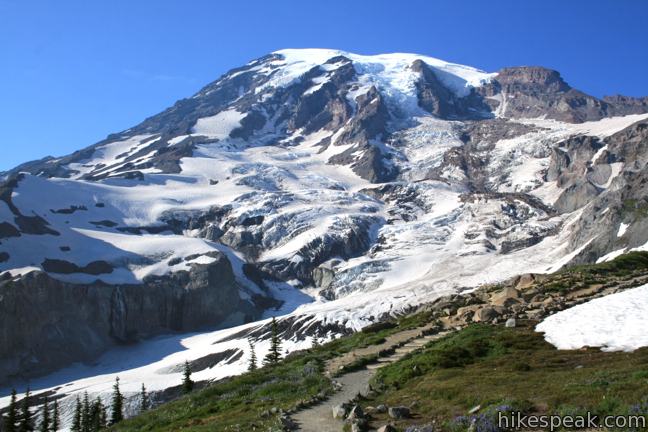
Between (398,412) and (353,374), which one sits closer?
(398,412)

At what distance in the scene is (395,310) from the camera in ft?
627

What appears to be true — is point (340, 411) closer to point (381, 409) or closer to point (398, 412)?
point (381, 409)

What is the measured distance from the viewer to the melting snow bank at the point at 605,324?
28.3 metres

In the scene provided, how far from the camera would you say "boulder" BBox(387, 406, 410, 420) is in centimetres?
2142

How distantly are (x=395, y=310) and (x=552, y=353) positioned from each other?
164534 millimetres

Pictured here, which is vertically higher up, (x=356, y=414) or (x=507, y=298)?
(x=507, y=298)

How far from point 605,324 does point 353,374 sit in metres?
12.4

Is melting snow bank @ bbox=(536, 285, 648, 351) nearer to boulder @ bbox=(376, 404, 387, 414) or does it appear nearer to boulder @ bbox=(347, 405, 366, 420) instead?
boulder @ bbox=(376, 404, 387, 414)

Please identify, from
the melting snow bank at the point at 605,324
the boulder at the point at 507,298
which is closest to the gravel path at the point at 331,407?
the melting snow bank at the point at 605,324

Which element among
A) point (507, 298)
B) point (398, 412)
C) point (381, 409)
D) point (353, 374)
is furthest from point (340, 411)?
point (507, 298)

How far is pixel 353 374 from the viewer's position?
32.9 metres

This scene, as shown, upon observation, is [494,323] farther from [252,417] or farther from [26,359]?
[26,359]

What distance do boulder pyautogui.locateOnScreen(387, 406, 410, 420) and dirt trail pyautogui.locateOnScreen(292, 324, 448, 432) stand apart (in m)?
1.79

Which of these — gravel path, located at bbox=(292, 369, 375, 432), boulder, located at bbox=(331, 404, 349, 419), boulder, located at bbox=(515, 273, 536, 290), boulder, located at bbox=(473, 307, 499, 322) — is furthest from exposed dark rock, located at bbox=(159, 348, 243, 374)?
boulder, located at bbox=(331, 404, 349, 419)
